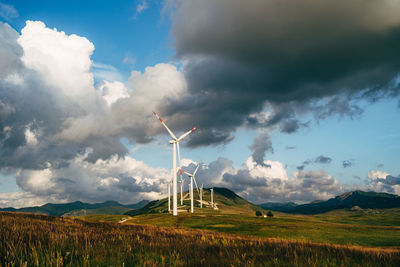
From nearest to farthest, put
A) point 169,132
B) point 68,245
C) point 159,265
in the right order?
point 159,265
point 68,245
point 169,132

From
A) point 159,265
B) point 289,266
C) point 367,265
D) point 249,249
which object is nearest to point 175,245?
point 249,249

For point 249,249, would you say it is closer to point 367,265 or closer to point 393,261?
point 367,265

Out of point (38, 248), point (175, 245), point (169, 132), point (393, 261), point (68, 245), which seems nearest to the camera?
point (38, 248)

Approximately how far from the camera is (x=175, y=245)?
10.1 meters

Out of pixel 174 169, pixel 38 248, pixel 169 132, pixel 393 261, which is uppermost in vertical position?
pixel 169 132

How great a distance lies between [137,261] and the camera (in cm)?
709

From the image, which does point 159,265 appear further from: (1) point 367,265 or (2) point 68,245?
(1) point 367,265

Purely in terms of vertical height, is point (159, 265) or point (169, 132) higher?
point (169, 132)

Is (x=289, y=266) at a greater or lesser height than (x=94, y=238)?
lesser

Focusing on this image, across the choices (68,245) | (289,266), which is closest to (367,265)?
(289,266)

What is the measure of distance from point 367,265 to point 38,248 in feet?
32.3

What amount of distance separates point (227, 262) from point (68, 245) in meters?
5.11

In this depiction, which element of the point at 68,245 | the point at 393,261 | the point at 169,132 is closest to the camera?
the point at 68,245

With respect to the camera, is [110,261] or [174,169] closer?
[110,261]
